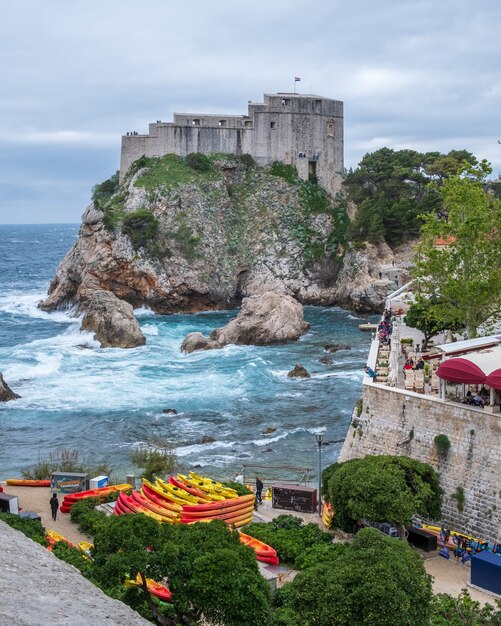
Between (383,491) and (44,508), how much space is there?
981cm

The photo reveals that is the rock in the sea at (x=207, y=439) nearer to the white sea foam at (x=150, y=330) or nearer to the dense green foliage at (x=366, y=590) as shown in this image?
the dense green foliage at (x=366, y=590)

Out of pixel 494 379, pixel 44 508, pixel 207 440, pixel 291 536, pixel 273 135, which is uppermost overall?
pixel 273 135

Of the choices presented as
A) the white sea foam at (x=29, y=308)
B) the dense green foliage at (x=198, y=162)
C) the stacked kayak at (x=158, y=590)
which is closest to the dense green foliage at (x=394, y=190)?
the dense green foliage at (x=198, y=162)

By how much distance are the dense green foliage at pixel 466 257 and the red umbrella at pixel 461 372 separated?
178 inches

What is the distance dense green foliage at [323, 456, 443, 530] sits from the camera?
1534 centimetres

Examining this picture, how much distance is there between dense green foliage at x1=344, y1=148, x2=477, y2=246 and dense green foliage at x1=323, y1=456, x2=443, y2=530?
45.6 metres

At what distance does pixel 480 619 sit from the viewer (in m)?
13.5

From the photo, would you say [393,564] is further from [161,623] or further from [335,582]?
[161,623]

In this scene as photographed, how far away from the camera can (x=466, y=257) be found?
22078 millimetres

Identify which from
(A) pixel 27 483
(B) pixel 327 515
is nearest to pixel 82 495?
(A) pixel 27 483

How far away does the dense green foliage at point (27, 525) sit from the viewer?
15906 millimetres

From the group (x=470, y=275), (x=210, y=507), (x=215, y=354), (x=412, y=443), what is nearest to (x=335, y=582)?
(x=210, y=507)

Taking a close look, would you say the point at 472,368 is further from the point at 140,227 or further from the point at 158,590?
the point at 140,227

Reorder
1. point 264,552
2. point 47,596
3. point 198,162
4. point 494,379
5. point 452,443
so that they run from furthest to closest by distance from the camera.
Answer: point 198,162
point 452,443
point 494,379
point 264,552
point 47,596
